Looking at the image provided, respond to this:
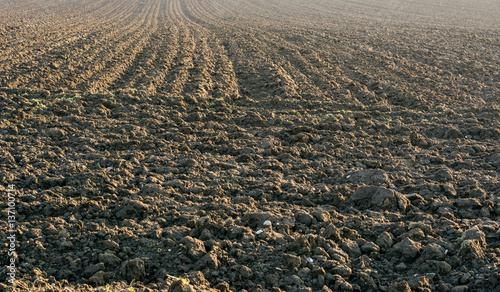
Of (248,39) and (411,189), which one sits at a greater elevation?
(248,39)

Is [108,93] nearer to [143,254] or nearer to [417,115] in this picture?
[143,254]

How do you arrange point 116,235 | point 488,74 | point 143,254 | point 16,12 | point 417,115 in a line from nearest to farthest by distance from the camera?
point 143,254 < point 116,235 < point 417,115 < point 488,74 < point 16,12

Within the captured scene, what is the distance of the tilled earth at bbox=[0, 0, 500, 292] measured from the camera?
377 centimetres

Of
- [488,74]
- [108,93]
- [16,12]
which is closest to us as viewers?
[108,93]

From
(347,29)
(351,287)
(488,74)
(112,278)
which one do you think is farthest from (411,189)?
(347,29)

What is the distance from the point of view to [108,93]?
8.56m

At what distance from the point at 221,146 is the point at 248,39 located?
33.8ft

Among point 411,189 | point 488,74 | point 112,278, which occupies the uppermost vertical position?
point 488,74

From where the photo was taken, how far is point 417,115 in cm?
792

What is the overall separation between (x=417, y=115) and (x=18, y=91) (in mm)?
8538

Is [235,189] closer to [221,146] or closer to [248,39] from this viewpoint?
[221,146]

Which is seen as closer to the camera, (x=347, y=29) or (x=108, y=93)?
(x=108, y=93)

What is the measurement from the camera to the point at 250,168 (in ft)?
19.0

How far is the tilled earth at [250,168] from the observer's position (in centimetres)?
377
